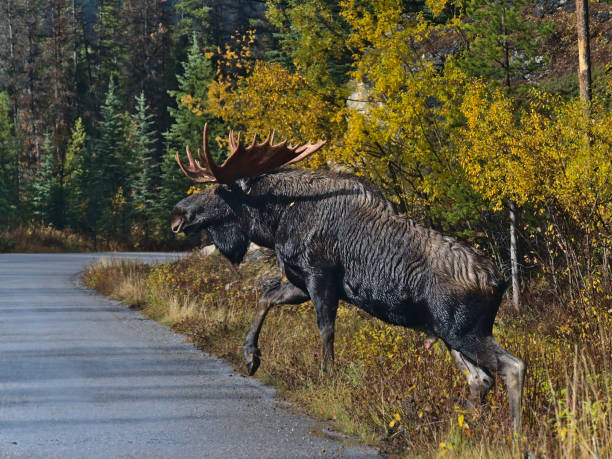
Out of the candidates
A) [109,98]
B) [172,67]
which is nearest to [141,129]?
[109,98]

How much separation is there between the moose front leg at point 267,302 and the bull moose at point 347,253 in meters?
0.01

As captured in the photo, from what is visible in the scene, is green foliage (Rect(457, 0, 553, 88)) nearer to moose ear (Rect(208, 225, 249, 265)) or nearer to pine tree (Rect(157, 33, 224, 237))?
moose ear (Rect(208, 225, 249, 265))

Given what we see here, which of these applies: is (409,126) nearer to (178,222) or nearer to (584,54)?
(584,54)

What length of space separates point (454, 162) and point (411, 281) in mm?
7927

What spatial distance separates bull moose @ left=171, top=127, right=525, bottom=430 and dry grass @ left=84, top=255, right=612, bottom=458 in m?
0.25

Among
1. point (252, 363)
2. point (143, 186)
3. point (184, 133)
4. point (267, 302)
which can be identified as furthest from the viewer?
point (143, 186)

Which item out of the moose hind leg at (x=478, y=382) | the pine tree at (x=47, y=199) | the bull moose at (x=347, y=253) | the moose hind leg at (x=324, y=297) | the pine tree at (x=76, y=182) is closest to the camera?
the bull moose at (x=347, y=253)

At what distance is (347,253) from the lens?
609 centimetres

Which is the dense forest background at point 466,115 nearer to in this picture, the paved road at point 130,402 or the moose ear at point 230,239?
the moose ear at point 230,239

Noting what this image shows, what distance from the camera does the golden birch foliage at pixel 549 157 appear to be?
9234 millimetres

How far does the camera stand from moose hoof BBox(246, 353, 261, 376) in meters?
7.08

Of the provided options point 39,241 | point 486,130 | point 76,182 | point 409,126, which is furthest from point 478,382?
point 76,182

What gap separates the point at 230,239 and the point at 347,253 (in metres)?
1.23

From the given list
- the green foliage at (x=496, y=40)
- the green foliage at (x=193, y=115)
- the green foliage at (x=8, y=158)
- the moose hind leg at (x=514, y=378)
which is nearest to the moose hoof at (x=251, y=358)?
the moose hind leg at (x=514, y=378)
